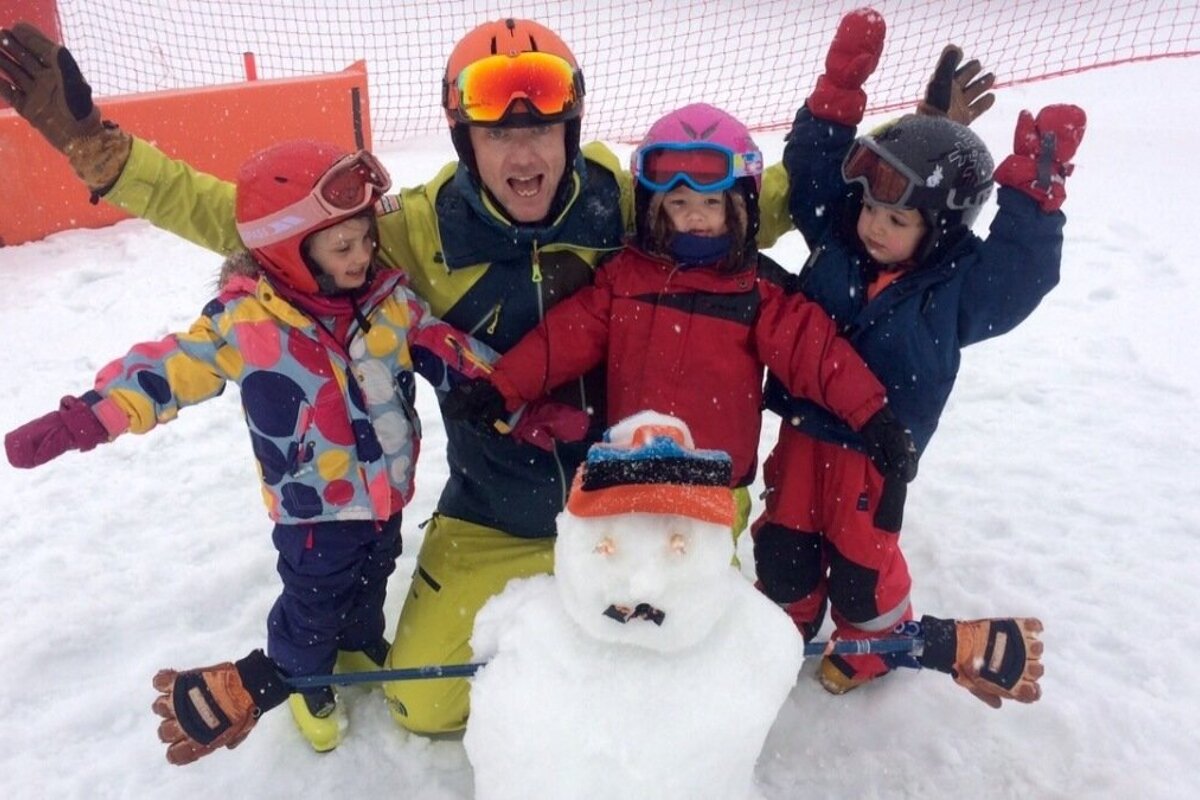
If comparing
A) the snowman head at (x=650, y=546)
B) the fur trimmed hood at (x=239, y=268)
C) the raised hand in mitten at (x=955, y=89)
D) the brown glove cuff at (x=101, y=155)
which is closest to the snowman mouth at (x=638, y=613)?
the snowman head at (x=650, y=546)

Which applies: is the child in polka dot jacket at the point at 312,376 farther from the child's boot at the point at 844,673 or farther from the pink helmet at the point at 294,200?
the child's boot at the point at 844,673

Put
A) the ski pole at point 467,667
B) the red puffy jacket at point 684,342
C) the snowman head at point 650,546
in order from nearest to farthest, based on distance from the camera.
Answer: the snowman head at point 650,546, the ski pole at point 467,667, the red puffy jacket at point 684,342

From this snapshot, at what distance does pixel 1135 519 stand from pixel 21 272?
600 cm

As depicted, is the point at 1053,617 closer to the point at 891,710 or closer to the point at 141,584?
the point at 891,710

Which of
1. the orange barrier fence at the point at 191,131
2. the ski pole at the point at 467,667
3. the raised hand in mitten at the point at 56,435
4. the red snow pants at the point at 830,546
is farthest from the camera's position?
the orange barrier fence at the point at 191,131

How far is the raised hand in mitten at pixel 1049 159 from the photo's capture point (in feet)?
6.62

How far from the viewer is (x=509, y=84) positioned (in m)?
2.21

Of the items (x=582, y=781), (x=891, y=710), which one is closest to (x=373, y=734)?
(x=582, y=781)

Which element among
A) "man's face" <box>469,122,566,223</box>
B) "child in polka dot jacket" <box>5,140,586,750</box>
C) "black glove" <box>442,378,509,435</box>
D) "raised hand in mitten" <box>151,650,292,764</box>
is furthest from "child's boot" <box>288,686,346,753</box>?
"man's face" <box>469,122,566,223</box>

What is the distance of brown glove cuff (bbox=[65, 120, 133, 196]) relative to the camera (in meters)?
2.11

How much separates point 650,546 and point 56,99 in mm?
1874

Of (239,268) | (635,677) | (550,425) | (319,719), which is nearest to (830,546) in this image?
(550,425)

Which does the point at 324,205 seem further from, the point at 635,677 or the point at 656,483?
the point at 635,677

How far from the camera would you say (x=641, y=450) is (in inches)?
56.4
